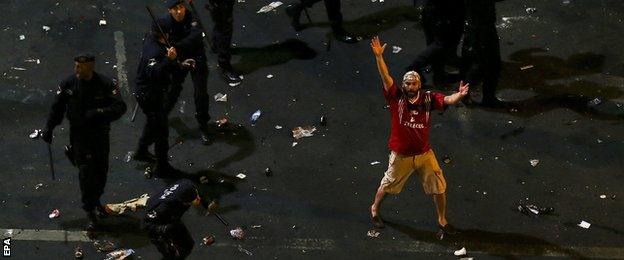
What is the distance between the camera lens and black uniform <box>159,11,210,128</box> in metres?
9.27

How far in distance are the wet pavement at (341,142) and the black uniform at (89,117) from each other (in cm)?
76

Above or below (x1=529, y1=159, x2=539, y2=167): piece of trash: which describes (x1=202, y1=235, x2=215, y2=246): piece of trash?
below

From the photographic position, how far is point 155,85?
8.95 metres

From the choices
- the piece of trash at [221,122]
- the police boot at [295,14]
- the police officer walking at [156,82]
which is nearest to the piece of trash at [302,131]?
the piece of trash at [221,122]

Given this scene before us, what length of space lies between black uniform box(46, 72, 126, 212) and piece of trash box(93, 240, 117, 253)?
45 cm

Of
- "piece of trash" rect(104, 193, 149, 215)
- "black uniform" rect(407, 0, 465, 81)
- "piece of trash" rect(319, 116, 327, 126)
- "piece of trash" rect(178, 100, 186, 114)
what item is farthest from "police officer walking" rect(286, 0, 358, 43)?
"piece of trash" rect(104, 193, 149, 215)

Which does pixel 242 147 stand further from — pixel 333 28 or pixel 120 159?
pixel 333 28

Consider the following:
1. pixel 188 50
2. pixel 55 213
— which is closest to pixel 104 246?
pixel 55 213

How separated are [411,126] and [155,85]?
2.86m

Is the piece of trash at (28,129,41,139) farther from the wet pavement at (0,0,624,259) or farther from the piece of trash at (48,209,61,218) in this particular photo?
the piece of trash at (48,209,61,218)

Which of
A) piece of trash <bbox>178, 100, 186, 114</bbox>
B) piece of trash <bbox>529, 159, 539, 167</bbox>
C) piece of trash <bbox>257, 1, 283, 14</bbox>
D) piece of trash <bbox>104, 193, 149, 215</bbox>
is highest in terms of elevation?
piece of trash <bbox>529, 159, 539, 167</bbox>

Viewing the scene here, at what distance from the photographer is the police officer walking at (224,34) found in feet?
35.3

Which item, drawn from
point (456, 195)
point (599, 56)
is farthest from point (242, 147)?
→ point (599, 56)

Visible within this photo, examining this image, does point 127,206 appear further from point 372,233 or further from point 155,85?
point 372,233
